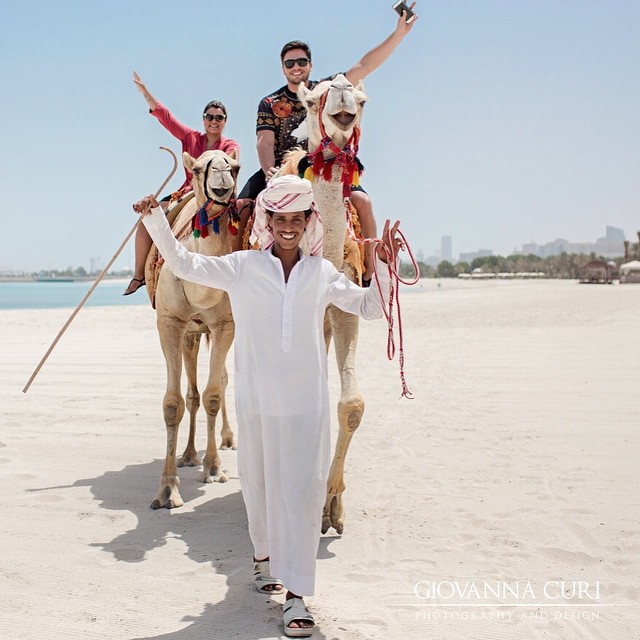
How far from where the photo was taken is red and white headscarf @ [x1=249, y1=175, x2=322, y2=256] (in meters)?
3.59

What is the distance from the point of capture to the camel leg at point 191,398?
6973 mm

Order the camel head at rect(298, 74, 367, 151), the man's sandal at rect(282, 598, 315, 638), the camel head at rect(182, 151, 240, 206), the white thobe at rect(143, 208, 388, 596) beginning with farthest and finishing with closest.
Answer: the camel head at rect(182, 151, 240, 206), the camel head at rect(298, 74, 367, 151), the white thobe at rect(143, 208, 388, 596), the man's sandal at rect(282, 598, 315, 638)

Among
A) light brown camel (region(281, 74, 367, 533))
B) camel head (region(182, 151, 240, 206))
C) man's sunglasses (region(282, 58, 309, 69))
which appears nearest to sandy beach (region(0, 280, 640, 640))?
light brown camel (region(281, 74, 367, 533))

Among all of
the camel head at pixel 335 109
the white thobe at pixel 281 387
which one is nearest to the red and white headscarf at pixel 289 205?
the white thobe at pixel 281 387

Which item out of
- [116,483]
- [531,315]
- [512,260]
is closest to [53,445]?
[116,483]

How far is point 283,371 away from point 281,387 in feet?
0.26

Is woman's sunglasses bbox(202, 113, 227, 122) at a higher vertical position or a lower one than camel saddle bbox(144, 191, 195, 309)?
higher

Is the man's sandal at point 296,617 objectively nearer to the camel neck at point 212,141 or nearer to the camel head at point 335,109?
the camel head at point 335,109

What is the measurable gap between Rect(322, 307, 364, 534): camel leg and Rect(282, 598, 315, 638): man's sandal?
1.42 metres

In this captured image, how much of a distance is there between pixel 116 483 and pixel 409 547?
2.81 m

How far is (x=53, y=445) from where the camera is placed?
7.25 metres

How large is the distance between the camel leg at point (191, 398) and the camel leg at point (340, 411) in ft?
7.71

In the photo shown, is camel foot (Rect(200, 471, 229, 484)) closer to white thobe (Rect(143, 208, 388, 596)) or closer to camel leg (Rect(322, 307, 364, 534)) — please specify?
camel leg (Rect(322, 307, 364, 534))

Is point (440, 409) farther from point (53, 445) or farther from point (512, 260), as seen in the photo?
point (512, 260)
